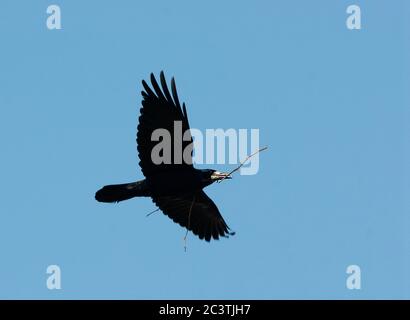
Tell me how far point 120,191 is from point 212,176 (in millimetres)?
1821

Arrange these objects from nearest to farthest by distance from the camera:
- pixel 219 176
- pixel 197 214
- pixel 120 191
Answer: pixel 219 176
pixel 120 191
pixel 197 214

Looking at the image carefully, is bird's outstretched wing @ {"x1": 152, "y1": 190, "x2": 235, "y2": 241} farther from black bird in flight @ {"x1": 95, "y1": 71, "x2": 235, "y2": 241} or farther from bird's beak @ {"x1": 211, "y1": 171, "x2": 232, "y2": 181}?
bird's beak @ {"x1": 211, "y1": 171, "x2": 232, "y2": 181}

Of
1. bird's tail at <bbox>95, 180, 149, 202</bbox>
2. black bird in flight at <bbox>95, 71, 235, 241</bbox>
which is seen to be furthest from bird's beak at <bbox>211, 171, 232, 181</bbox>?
bird's tail at <bbox>95, 180, 149, 202</bbox>

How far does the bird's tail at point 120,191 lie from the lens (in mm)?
27359

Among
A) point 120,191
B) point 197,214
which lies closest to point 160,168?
point 120,191

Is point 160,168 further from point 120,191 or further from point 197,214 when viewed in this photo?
point 197,214

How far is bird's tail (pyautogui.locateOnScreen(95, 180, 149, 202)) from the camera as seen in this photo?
89.8 feet

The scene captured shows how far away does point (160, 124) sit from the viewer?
1069 inches

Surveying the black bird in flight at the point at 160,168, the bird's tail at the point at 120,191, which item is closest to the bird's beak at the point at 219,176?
the black bird in flight at the point at 160,168

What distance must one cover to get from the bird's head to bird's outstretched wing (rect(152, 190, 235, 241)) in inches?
64.7

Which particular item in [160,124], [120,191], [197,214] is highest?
[160,124]
